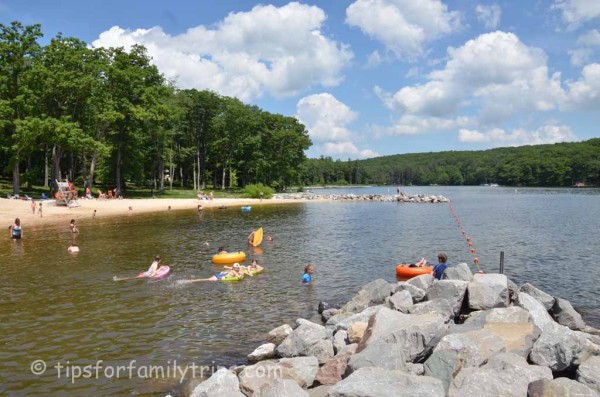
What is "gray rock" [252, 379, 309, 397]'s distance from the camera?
7.69 m

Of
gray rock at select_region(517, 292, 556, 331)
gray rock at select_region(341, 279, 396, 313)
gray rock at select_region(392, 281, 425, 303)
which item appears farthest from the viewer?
gray rock at select_region(341, 279, 396, 313)

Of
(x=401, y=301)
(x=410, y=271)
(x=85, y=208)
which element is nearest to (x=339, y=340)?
(x=401, y=301)

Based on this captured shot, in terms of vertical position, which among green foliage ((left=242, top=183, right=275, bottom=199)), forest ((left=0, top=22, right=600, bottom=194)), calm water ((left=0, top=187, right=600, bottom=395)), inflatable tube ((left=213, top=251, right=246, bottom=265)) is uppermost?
forest ((left=0, top=22, right=600, bottom=194))

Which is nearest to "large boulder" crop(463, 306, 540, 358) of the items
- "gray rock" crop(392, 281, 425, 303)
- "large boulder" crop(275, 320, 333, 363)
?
"gray rock" crop(392, 281, 425, 303)

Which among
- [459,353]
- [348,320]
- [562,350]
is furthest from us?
[348,320]

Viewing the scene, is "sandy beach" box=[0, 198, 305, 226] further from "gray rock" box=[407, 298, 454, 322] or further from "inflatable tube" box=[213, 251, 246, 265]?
"gray rock" box=[407, 298, 454, 322]

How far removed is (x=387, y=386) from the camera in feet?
24.3

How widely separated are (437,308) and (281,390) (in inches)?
245

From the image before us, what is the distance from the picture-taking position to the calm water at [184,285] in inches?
460

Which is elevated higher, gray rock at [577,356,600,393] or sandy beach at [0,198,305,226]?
sandy beach at [0,198,305,226]

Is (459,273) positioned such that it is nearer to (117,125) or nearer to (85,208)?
(85,208)

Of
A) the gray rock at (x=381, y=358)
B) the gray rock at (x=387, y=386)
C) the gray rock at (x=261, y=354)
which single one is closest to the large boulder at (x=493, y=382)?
the gray rock at (x=387, y=386)

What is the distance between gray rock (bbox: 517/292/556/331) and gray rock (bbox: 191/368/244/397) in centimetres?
784

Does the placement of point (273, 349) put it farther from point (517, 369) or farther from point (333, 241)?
point (333, 241)
